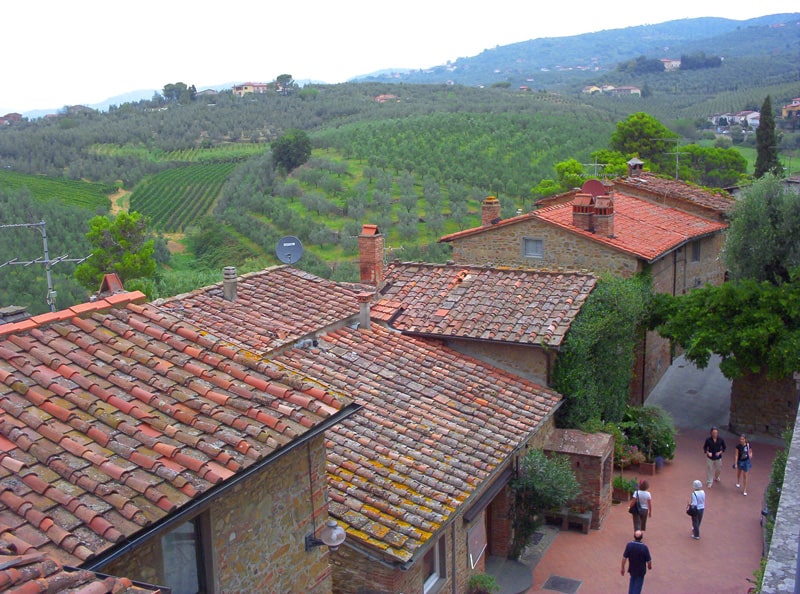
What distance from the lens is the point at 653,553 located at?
43.0ft

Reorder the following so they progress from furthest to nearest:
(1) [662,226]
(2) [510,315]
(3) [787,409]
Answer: (1) [662,226], (3) [787,409], (2) [510,315]

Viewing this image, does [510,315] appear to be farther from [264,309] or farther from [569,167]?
[569,167]

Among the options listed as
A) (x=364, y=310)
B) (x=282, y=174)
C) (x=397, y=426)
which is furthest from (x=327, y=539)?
(x=282, y=174)

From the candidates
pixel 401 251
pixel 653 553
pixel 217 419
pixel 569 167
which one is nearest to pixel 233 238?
pixel 401 251

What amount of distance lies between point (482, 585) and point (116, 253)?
108ft

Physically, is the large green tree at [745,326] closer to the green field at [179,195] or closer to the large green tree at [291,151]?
the large green tree at [291,151]

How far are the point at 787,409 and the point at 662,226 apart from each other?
7.16 meters

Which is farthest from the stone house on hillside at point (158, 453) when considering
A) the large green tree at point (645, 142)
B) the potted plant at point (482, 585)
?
the large green tree at point (645, 142)

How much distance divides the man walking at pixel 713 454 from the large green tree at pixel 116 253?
3076 cm

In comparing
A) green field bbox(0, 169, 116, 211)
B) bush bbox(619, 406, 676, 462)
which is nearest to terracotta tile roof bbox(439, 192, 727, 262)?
bush bbox(619, 406, 676, 462)

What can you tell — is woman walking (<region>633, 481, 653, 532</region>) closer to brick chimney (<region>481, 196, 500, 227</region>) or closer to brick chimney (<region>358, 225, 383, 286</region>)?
brick chimney (<region>358, 225, 383, 286</region>)

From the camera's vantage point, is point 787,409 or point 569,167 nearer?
point 787,409

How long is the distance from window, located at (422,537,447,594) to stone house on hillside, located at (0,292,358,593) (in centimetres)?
276

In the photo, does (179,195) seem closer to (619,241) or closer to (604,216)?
(604,216)
